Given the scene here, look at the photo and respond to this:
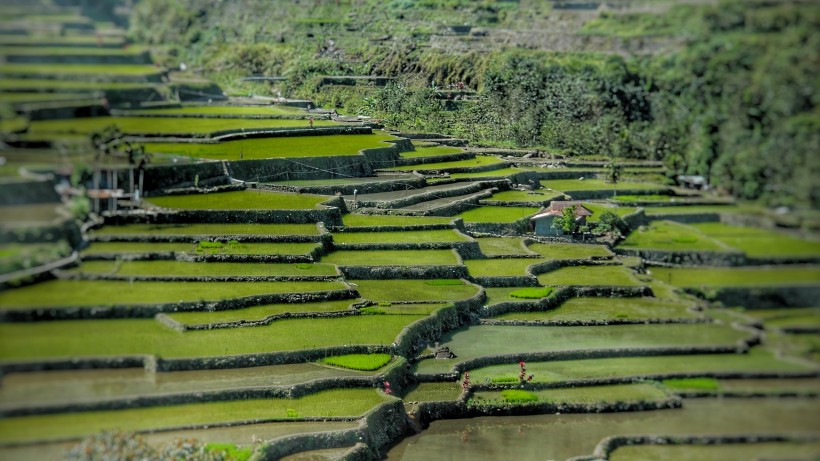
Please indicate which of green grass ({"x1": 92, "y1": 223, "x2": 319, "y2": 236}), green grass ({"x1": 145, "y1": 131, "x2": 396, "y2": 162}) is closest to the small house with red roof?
green grass ({"x1": 145, "y1": 131, "x2": 396, "y2": 162})

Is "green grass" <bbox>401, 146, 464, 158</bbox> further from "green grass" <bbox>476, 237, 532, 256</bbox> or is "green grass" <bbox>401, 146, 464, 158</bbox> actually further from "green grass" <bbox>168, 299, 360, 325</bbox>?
"green grass" <bbox>168, 299, 360, 325</bbox>

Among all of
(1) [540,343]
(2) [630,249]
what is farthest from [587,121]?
(1) [540,343]

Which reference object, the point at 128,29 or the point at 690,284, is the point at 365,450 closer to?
the point at 690,284

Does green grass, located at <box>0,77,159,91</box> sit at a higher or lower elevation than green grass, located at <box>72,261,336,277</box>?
higher

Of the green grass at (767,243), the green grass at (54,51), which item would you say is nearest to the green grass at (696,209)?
the green grass at (767,243)

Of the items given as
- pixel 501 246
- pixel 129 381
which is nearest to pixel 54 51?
pixel 129 381

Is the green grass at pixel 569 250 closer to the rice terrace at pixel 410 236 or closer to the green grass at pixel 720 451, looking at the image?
the rice terrace at pixel 410 236
